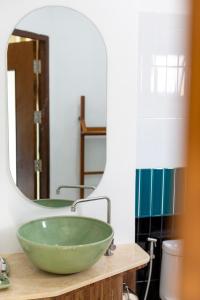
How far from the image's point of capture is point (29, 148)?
72.9 inches

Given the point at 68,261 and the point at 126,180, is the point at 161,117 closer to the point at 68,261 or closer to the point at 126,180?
the point at 126,180

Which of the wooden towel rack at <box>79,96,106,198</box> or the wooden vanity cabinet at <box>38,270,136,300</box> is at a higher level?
the wooden towel rack at <box>79,96,106,198</box>

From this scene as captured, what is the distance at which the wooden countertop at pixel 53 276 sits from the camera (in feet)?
4.75

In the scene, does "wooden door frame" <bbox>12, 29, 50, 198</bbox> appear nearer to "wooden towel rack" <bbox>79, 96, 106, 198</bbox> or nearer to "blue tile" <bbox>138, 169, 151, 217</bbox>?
"wooden towel rack" <bbox>79, 96, 106, 198</bbox>

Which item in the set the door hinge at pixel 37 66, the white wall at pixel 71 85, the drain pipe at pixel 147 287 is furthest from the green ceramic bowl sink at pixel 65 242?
the door hinge at pixel 37 66

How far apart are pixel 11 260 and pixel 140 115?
989 mm

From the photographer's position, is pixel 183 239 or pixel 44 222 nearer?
pixel 183 239

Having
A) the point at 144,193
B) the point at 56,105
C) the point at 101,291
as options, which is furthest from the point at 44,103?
the point at 101,291

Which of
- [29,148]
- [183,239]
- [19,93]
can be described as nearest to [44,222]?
[29,148]

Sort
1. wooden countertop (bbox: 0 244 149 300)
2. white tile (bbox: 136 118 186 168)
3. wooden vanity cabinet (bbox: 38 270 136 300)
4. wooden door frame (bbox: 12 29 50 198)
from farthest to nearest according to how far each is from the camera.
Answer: white tile (bbox: 136 118 186 168) < wooden door frame (bbox: 12 29 50 198) < wooden vanity cabinet (bbox: 38 270 136 300) < wooden countertop (bbox: 0 244 149 300)

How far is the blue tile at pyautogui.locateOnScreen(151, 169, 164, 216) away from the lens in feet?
7.02

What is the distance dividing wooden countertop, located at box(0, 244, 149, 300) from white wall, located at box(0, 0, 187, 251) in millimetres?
184

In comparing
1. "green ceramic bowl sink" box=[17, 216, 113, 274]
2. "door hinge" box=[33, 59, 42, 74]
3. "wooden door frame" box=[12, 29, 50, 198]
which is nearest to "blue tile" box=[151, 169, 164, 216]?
"green ceramic bowl sink" box=[17, 216, 113, 274]

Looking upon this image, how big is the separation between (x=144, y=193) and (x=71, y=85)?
0.74 metres
